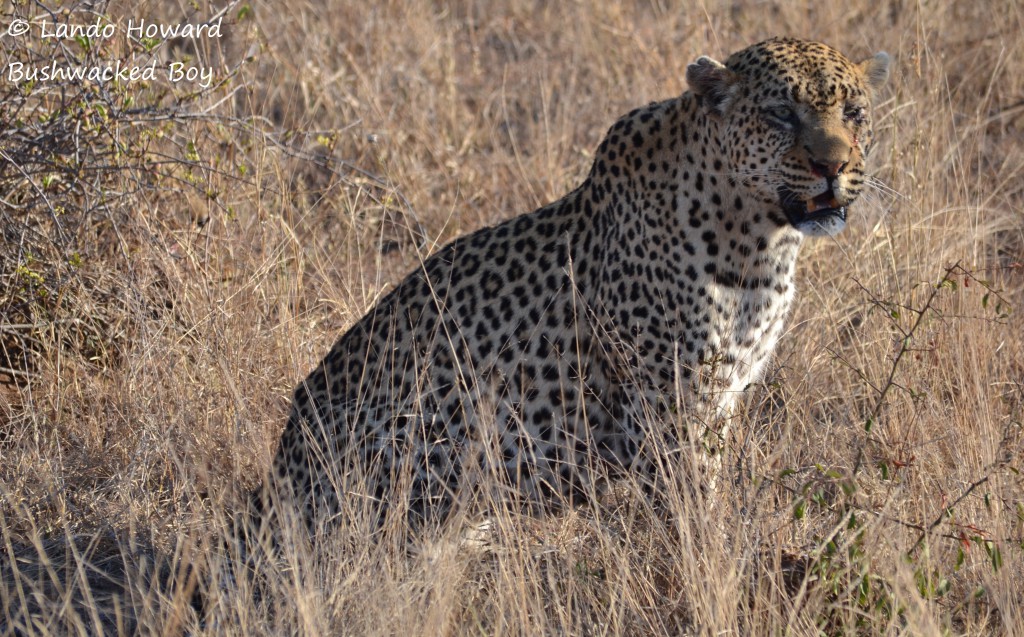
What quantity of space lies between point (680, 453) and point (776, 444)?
61 centimetres

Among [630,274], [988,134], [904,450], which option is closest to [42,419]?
[630,274]

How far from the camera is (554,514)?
496cm

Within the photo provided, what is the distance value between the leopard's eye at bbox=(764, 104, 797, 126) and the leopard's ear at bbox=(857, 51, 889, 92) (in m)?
0.50

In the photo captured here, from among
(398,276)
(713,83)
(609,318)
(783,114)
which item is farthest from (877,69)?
(398,276)

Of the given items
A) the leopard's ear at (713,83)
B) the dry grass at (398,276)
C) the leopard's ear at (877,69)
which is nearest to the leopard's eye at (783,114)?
the leopard's ear at (713,83)

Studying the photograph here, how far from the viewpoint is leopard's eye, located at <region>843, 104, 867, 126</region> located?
450cm

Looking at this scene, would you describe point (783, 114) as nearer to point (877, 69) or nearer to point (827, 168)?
point (827, 168)

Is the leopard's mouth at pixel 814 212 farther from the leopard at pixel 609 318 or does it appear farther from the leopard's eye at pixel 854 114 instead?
the leopard's eye at pixel 854 114

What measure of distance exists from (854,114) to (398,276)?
10.6 feet

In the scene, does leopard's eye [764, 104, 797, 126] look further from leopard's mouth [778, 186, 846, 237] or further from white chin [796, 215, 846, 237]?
white chin [796, 215, 846, 237]

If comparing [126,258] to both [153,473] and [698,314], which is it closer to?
[153,473]

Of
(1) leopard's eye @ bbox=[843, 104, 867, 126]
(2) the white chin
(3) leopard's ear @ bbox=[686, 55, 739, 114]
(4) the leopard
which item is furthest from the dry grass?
(3) leopard's ear @ bbox=[686, 55, 739, 114]

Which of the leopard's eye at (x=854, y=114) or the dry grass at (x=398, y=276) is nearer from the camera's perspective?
the dry grass at (x=398, y=276)

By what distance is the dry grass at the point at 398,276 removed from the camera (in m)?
4.01
